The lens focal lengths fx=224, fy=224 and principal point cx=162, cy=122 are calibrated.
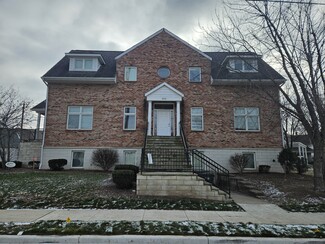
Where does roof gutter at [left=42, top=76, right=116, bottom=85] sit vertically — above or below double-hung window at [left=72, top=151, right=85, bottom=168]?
above

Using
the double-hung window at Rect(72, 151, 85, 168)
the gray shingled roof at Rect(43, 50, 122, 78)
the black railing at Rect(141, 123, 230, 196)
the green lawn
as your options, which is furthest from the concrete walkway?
the gray shingled roof at Rect(43, 50, 122, 78)

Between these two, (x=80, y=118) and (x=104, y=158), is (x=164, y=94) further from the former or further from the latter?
(x=80, y=118)

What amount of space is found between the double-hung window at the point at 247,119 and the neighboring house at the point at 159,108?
7 cm

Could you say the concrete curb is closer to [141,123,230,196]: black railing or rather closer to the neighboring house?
[141,123,230,196]: black railing

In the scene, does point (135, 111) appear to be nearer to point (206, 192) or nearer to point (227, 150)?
point (227, 150)

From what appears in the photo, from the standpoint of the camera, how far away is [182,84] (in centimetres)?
1647

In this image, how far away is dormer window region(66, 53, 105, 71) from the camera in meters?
17.0

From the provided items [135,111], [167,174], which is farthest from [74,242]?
[135,111]

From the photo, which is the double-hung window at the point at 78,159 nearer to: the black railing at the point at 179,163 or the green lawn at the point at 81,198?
the green lawn at the point at 81,198

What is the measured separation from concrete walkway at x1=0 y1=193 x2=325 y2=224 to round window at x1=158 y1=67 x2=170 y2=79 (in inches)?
451

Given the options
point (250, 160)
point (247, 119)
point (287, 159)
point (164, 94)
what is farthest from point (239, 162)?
point (164, 94)

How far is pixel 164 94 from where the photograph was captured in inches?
610

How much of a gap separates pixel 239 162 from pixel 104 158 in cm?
892

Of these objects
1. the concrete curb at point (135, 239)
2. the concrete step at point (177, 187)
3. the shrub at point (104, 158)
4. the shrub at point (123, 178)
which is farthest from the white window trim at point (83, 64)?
the concrete curb at point (135, 239)
